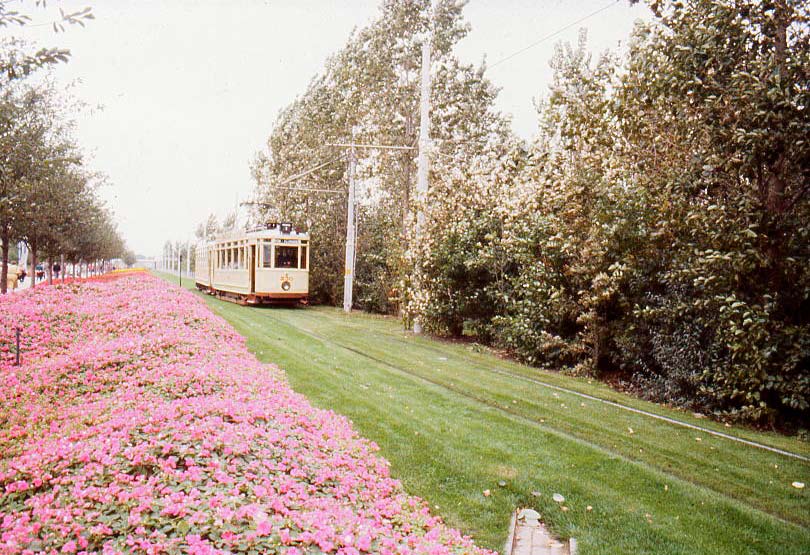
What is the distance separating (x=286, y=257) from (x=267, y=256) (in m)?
0.76

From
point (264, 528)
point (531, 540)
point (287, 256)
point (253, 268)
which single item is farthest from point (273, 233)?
point (264, 528)

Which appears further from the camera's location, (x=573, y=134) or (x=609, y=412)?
(x=573, y=134)

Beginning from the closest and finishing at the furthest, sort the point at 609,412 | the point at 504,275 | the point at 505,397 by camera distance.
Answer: the point at 609,412
the point at 505,397
the point at 504,275

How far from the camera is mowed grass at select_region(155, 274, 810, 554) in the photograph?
446cm

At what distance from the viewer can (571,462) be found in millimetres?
5824

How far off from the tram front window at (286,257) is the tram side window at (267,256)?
28 cm

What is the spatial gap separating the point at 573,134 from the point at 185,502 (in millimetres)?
9001

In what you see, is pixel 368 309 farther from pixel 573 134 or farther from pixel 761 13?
pixel 761 13

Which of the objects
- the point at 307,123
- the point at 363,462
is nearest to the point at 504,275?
the point at 363,462

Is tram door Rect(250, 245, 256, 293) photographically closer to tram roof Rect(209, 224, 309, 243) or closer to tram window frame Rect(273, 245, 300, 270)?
tram roof Rect(209, 224, 309, 243)

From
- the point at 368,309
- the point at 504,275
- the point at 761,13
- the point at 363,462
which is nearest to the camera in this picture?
the point at 363,462

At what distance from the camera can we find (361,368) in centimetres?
1046

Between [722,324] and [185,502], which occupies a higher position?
[722,324]

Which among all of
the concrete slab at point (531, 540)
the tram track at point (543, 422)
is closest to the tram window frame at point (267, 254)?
the tram track at point (543, 422)
